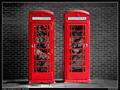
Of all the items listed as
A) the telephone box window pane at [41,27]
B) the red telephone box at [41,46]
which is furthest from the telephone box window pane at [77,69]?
the telephone box window pane at [41,27]

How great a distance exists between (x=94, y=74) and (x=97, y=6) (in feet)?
8.42

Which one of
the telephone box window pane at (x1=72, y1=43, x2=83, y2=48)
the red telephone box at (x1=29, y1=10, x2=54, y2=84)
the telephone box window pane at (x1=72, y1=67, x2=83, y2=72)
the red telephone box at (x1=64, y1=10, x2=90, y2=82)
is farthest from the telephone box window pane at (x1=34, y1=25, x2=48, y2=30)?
the telephone box window pane at (x1=72, y1=67, x2=83, y2=72)

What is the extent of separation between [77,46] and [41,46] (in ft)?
4.05

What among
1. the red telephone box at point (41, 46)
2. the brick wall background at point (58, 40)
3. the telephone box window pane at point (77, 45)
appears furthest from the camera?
the brick wall background at point (58, 40)

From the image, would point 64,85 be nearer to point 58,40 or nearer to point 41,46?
point 41,46

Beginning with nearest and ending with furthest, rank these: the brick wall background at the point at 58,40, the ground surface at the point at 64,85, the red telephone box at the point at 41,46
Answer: the ground surface at the point at 64,85
the red telephone box at the point at 41,46
the brick wall background at the point at 58,40

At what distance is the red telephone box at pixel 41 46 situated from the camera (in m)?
10.4

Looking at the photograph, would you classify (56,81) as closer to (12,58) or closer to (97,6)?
(12,58)

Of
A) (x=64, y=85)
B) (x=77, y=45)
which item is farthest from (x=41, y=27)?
(x=64, y=85)

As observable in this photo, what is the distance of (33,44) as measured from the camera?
1049cm

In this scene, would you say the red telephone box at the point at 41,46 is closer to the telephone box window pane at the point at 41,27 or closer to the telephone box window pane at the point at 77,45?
the telephone box window pane at the point at 41,27

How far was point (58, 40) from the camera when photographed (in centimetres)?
1174

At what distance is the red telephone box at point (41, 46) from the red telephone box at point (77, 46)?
51cm

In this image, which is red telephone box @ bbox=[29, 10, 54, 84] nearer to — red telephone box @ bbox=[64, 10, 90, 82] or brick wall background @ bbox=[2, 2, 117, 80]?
red telephone box @ bbox=[64, 10, 90, 82]
